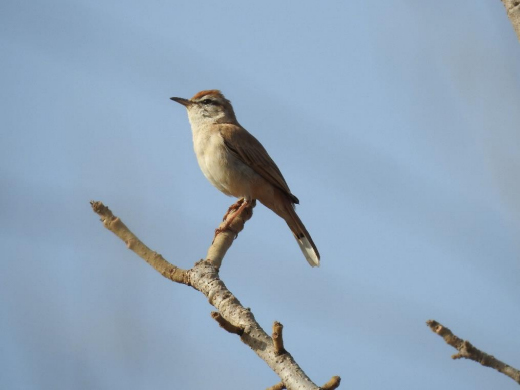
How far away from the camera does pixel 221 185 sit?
7113mm

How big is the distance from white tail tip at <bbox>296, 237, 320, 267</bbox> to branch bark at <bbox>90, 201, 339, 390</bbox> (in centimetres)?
280

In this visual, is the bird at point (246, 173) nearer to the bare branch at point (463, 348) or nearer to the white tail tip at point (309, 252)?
the white tail tip at point (309, 252)

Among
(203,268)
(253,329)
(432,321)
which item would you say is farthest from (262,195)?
(432,321)

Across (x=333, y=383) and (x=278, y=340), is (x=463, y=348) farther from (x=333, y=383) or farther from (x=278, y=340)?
(x=278, y=340)

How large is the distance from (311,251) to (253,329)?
419 centimetres

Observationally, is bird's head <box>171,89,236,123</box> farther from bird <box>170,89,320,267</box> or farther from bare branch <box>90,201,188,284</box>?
bare branch <box>90,201,188,284</box>

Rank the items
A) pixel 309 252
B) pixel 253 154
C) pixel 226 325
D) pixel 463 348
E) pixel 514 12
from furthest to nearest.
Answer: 1. pixel 253 154
2. pixel 309 252
3. pixel 226 325
4. pixel 514 12
5. pixel 463 348

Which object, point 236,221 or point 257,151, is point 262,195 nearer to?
point 257,151

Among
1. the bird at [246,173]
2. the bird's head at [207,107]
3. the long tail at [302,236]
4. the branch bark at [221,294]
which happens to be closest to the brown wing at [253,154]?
the bird at [246,173]

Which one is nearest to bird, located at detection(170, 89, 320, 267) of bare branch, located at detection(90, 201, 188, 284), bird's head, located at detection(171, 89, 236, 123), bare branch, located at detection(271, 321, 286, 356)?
bird's head, located at detection(171, 89, 236, 123)

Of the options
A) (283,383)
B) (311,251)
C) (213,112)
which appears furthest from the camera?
(213,112)

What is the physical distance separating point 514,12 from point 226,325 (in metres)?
1.58

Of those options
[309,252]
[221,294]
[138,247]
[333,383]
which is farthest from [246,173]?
[333,383]

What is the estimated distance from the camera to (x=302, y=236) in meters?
7.02
